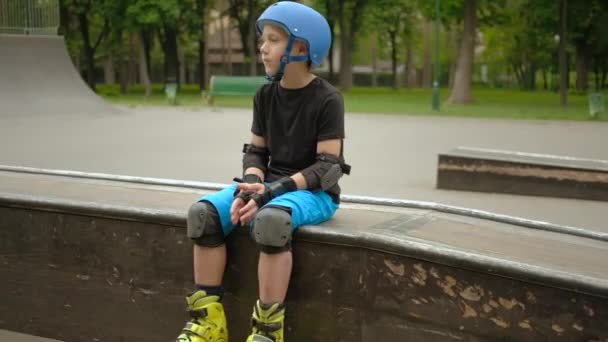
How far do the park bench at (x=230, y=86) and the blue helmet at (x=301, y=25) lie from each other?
76.6ft

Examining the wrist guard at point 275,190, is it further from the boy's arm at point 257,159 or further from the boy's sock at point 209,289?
the boy's sock at point 209,289

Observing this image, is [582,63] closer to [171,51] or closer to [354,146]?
[171,51]

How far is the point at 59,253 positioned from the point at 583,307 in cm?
240

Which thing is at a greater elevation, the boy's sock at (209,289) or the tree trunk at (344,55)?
the tree trunk at (344,55)

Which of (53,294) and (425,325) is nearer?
(425,325)

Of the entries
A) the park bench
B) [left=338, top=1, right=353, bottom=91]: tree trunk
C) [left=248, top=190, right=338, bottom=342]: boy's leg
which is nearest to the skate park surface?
[left=248, top=190, right=338, bottom=342]: boy's leg

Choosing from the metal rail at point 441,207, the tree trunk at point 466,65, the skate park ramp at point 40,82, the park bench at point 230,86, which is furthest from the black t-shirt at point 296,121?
the tree trunk at point 466,65

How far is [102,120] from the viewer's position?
18000mm

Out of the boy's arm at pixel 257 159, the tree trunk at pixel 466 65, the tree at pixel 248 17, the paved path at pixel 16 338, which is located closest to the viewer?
the boy's arm at pixel 257 159

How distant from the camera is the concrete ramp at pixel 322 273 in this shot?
8.51 feet

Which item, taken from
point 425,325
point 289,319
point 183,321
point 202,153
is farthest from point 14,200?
point 202,153

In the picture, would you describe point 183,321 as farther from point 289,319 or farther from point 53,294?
point 53,294

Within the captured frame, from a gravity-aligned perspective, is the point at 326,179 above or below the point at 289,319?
above

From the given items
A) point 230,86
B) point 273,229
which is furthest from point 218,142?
point 230,86
